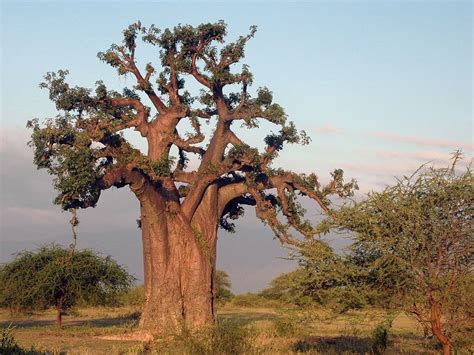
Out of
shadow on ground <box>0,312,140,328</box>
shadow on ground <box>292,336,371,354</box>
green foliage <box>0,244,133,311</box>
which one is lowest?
shadow on ground <box>292,336,371,354</box>

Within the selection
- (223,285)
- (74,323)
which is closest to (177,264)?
(74,323)

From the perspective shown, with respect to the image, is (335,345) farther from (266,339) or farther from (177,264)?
(177,264)

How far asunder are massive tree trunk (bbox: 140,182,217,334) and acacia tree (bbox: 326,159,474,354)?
39.7 feet

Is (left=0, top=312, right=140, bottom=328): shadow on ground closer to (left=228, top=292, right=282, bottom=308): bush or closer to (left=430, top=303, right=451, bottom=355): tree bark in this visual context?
(left=430, top=303, right=451, bottom=355): tree bark

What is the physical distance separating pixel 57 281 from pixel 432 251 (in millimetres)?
20385

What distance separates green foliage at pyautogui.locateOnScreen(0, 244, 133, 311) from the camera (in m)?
29.2

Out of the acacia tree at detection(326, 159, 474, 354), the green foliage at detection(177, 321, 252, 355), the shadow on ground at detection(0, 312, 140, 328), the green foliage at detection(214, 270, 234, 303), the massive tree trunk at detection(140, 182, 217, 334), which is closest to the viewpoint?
the acacia tree at detection(326, 159, 474, 354)

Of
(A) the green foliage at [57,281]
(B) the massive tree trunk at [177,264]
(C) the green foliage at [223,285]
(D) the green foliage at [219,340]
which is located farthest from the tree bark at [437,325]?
(C) the green foliage at [223,285]

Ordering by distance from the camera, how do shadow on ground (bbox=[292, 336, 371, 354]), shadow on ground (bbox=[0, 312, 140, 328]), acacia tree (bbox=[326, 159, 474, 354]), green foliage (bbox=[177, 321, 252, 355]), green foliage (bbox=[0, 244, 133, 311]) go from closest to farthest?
acacia tree (bbox=[326, 159, 474, 354])
green foliage (bbox=[177, 321, 252, 355])
shadow on ground (bbox=[292, 336, 371, 354])
green foliage (bbox=[0, 244, 133, 311])
shadow on ground (bbox=[0, 312, 140, 328])

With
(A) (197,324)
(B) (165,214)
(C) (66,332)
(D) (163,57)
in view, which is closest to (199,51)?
(D) (163,57)

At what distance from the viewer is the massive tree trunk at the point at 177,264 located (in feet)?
78.7

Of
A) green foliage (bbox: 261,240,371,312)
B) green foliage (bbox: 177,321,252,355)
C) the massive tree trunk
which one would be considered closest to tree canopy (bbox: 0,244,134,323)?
the massive tree trunk

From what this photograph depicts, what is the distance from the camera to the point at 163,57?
25750 millimetres

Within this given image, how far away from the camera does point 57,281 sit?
96.2ft
